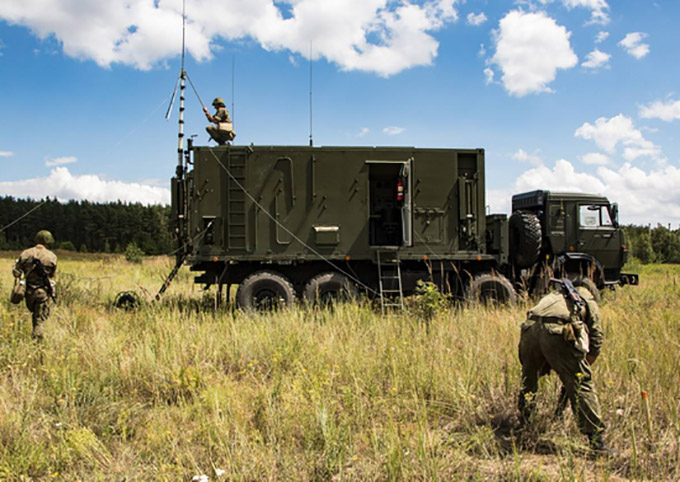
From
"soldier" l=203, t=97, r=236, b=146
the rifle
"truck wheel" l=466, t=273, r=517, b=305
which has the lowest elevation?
"truck wheel" l=466, t=273, r=517, b=305

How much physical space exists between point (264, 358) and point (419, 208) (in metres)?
5.14

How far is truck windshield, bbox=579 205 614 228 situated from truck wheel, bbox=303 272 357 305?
5916 millimetres

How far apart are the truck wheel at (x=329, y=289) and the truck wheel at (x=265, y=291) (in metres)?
0.36

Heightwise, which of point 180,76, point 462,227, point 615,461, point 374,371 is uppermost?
point 180,76

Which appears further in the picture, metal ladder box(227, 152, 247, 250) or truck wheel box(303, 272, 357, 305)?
metal ladder box(227, 152, 247, 250)

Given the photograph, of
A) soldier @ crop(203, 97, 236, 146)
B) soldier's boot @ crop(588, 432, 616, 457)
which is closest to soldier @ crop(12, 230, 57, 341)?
soldier @ crop(203, 97, 236, 146)

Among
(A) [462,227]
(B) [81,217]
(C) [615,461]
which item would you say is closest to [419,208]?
(A) [462,227]

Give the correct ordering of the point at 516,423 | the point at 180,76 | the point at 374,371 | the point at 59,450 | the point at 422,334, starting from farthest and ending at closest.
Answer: the point at 180,76 < the point at 422,334 < the point at 374,371 < the point at 516,423 < the point at 59,450

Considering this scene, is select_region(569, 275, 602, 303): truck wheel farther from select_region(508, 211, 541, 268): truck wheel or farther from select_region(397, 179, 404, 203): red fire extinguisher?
select_region(397, 179, 404, 203): red fire extinguisher

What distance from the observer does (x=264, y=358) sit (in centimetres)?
561

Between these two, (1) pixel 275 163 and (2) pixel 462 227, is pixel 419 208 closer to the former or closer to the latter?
(2) pixel 462 227

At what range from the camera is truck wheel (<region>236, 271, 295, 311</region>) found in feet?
28.2

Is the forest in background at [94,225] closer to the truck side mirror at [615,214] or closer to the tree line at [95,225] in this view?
the tree line at [95,225]

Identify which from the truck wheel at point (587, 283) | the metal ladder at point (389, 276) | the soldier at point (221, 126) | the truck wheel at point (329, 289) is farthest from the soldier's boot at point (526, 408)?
the soldier at point (221, 126)
